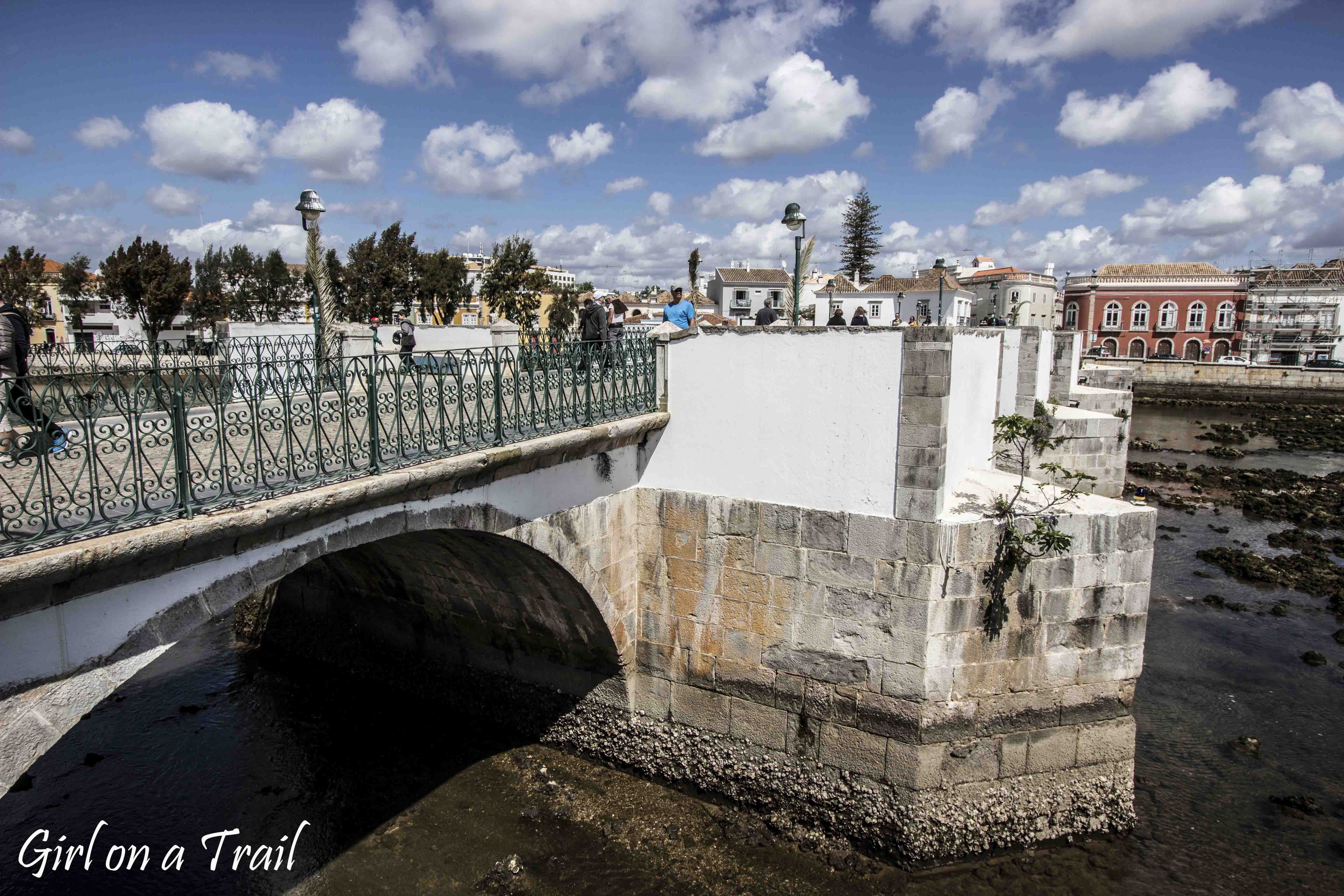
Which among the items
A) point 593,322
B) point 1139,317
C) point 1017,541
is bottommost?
point 1017,541

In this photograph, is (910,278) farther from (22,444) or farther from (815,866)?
(22,444)

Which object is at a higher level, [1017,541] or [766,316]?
[766,316]

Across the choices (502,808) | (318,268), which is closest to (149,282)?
(318,268)

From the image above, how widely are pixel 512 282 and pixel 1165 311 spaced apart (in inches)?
1724

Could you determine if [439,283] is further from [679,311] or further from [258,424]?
[258,424]

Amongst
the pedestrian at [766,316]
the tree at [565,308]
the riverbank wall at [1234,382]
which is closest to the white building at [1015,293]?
the riverbank wall at [1234,382]

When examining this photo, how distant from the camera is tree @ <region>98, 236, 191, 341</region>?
93.7 feet

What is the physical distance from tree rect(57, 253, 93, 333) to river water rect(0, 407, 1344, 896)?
102 ft

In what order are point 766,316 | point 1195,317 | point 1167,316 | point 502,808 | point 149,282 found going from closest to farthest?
1. point 502,808
2. point 766,316
3. point 149,282
4. point 1195,317
5. point 1167,316

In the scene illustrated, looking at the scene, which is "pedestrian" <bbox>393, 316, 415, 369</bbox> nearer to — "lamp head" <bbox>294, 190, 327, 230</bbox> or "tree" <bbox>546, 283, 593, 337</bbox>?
"lamp head" <bbox>294, 190, 327, 230</bbox>

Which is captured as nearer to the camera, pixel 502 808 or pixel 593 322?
pixel 502 808

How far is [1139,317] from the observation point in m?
52.1

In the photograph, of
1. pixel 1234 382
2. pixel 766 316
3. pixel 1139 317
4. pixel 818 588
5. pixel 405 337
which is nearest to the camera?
pixel 818 588

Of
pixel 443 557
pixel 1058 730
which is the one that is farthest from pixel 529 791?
pixel 1058 730
